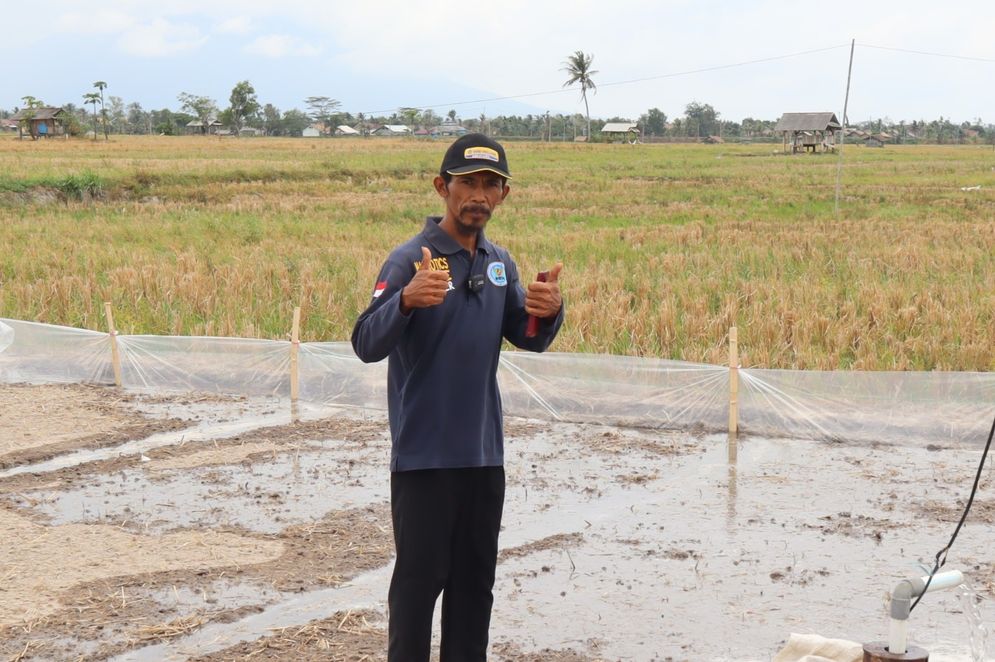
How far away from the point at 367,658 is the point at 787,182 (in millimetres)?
35167

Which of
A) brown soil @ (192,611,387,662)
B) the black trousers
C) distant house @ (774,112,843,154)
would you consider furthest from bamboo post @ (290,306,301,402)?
distant house @ (774,112,843,154)

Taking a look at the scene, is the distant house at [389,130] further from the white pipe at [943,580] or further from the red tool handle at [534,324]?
the white pipe at [943,580]

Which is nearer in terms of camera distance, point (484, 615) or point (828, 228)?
point (484, 615)

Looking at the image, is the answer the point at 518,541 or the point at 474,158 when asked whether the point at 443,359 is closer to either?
the point at 474,158

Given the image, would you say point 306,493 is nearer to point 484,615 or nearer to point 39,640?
point 39,640

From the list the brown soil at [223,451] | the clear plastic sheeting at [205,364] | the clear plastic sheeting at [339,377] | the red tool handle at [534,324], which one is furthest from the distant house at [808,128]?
the red tool handle at [534,324]

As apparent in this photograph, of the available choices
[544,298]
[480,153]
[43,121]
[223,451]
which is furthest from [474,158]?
[43,121]

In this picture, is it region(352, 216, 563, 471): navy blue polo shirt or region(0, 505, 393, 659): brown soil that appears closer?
region(352, 216, 563, 471): navy blue polo shirt

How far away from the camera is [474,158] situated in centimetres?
340

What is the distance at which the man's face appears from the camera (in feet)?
11.3

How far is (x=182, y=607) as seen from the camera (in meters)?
4.91

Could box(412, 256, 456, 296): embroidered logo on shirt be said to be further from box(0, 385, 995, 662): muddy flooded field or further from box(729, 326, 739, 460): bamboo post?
box(729, 326, 739, 460): bamboo post

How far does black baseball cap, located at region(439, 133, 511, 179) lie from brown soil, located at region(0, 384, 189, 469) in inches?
204

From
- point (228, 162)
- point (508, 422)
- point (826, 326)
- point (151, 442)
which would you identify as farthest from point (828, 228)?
point (228, 162)
